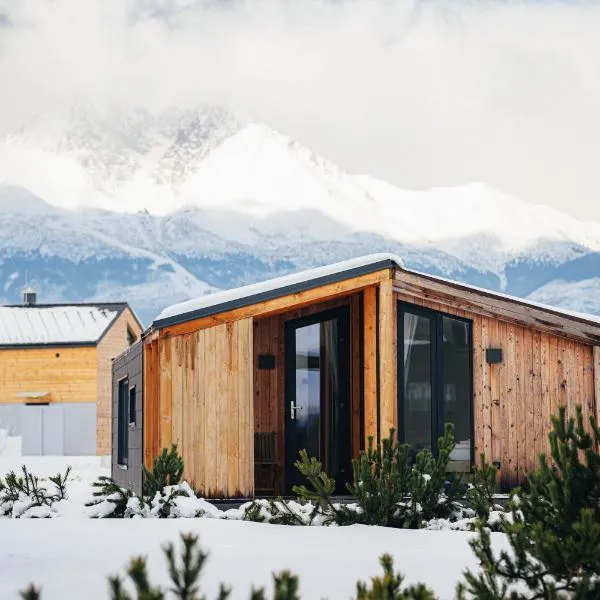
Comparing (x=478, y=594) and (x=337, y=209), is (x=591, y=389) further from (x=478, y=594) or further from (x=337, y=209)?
(x=337, y=209)

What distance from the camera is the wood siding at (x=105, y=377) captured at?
1631 inches

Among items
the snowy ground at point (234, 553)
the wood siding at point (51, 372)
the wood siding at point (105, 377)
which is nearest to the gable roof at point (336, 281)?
the snowy ground at point (234, 553)

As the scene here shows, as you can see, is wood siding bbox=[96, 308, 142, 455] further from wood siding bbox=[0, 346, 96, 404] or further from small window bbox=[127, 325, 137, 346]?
small window bbox=[127, 325, 137, 346]

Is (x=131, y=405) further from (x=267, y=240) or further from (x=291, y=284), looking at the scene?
(x=267, y=240)

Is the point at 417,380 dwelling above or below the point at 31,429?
above

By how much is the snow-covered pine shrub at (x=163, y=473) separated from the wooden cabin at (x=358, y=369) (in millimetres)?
525

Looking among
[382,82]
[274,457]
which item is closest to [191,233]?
[382,82]

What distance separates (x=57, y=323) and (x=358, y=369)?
97.4 feet

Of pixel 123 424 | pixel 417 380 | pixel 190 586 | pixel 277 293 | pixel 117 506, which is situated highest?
pixel 277 293

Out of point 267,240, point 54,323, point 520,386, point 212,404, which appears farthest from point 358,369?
point 267,240

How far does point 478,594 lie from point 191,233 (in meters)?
150

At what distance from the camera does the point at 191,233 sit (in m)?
155

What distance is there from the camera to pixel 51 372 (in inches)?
1624

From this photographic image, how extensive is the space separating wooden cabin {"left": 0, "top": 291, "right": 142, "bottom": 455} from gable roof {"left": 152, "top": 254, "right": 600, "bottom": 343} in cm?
2880
